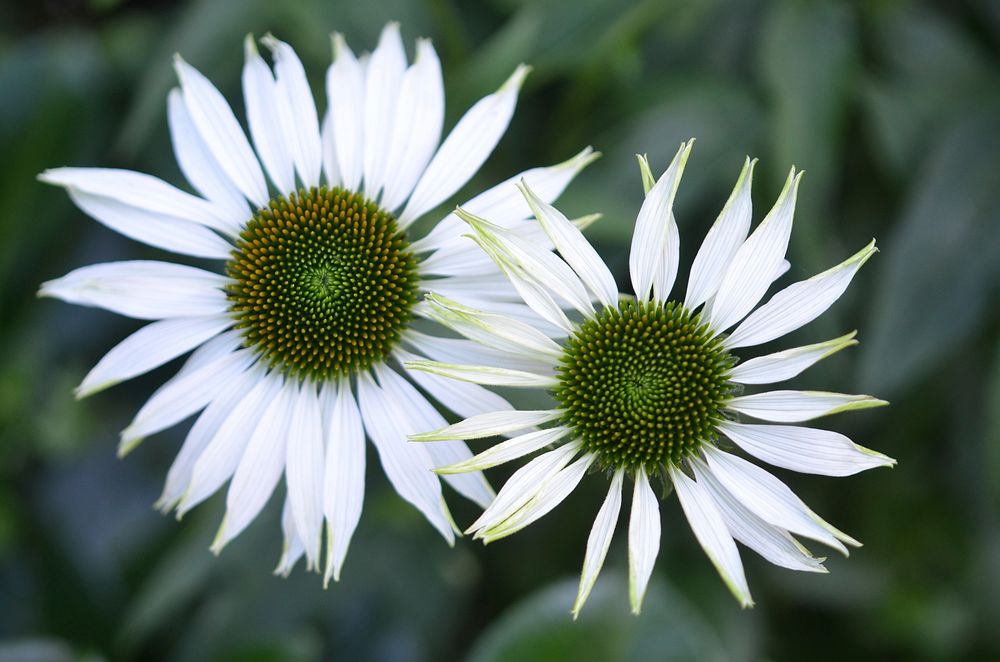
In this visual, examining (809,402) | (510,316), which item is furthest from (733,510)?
(510,316)

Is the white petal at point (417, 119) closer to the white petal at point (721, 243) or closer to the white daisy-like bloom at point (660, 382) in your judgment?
the white daisy-like bloom at point (660, 382)

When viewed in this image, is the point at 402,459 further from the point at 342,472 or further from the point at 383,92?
the point at 383,92

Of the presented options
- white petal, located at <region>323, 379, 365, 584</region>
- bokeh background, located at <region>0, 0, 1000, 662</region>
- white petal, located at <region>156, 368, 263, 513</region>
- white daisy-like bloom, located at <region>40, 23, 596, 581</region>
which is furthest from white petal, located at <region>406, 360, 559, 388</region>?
bokeh background, located at <region>0, 0, 1000, 662</region>

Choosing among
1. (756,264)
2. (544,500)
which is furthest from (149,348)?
(756,264)

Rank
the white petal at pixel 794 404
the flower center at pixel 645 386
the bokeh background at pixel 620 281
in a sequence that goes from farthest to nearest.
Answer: the bokeh background at pixel 620 281 < the flower center at pixel 645 386 < the white petal at pixel 794 404

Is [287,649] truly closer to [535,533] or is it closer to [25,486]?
[535,533]

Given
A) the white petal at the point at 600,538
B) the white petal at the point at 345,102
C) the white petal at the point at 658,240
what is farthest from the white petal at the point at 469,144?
the white petal at the point at 600,538

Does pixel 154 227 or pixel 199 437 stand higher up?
pixel 154 227
